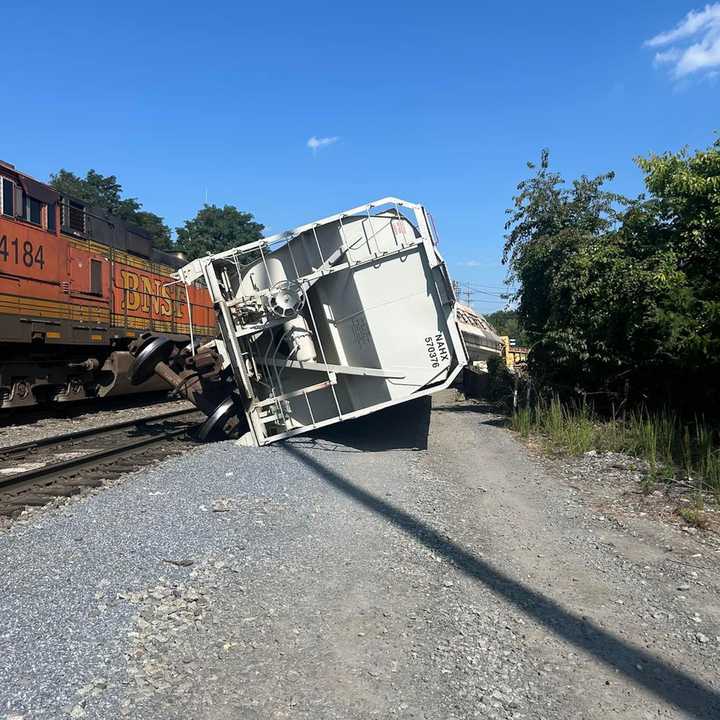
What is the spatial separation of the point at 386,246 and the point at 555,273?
5620 mm

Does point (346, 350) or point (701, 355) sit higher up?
point (346, 350)

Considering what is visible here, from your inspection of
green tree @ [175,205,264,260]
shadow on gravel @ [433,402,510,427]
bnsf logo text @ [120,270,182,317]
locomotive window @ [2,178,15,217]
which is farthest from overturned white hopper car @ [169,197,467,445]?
green tree @ [175,205,264,260]

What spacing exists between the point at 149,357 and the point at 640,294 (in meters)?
7.90

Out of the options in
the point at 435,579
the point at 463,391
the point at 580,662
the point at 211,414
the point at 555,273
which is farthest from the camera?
the point at 463,391

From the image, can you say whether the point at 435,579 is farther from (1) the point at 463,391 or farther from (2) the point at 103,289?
(1) the point at 463,391

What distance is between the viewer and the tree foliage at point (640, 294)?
363 inches

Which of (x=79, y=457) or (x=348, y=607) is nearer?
(x=348, y=607)

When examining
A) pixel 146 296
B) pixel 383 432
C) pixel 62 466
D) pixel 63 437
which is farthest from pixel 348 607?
pixel 146 296

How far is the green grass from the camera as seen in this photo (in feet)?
25.4

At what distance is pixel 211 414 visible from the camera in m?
9.73

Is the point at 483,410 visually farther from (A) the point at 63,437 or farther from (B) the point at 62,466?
(B) the point at 62,466

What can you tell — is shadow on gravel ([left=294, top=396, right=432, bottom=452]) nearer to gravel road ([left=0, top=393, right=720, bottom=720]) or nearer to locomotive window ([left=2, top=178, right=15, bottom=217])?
gravel road ([left=0, top=393, right=720, bottom=720])

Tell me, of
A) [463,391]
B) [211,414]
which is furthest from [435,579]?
[463,391]

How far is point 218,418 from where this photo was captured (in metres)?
9.52
